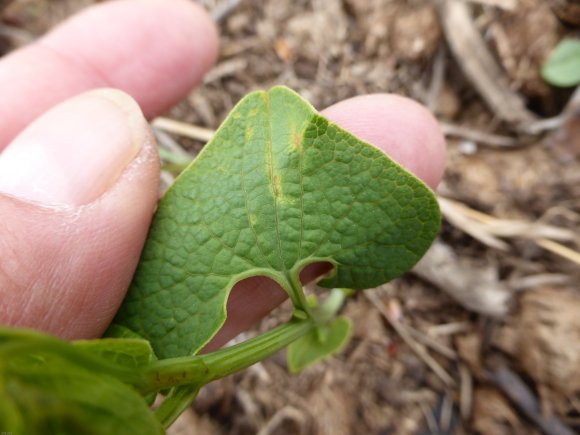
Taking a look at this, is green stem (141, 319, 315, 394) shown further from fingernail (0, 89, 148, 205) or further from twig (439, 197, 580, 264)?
twig (439, 197, 580, 264)

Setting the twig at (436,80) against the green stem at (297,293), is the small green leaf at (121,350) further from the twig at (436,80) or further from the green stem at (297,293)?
the twig at (436,80)

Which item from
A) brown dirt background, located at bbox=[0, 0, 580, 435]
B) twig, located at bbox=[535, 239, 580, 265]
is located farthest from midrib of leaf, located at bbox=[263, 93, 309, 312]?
twig, located at bbox=[535, 239, 580, 265]

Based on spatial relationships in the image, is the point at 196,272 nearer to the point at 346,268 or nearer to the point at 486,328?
the point at 346,268

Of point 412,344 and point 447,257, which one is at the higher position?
point 447,257

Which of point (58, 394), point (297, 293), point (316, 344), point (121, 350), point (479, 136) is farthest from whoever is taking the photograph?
point (479, 136)

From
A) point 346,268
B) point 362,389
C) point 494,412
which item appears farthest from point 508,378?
point 346,268

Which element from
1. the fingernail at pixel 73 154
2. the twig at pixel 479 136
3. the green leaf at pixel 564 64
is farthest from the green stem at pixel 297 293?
the green leaf at pixel 564 64

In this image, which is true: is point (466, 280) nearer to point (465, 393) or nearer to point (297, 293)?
point (465, 393)

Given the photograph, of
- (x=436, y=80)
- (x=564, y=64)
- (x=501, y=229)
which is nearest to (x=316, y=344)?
(x=501, y=229)
